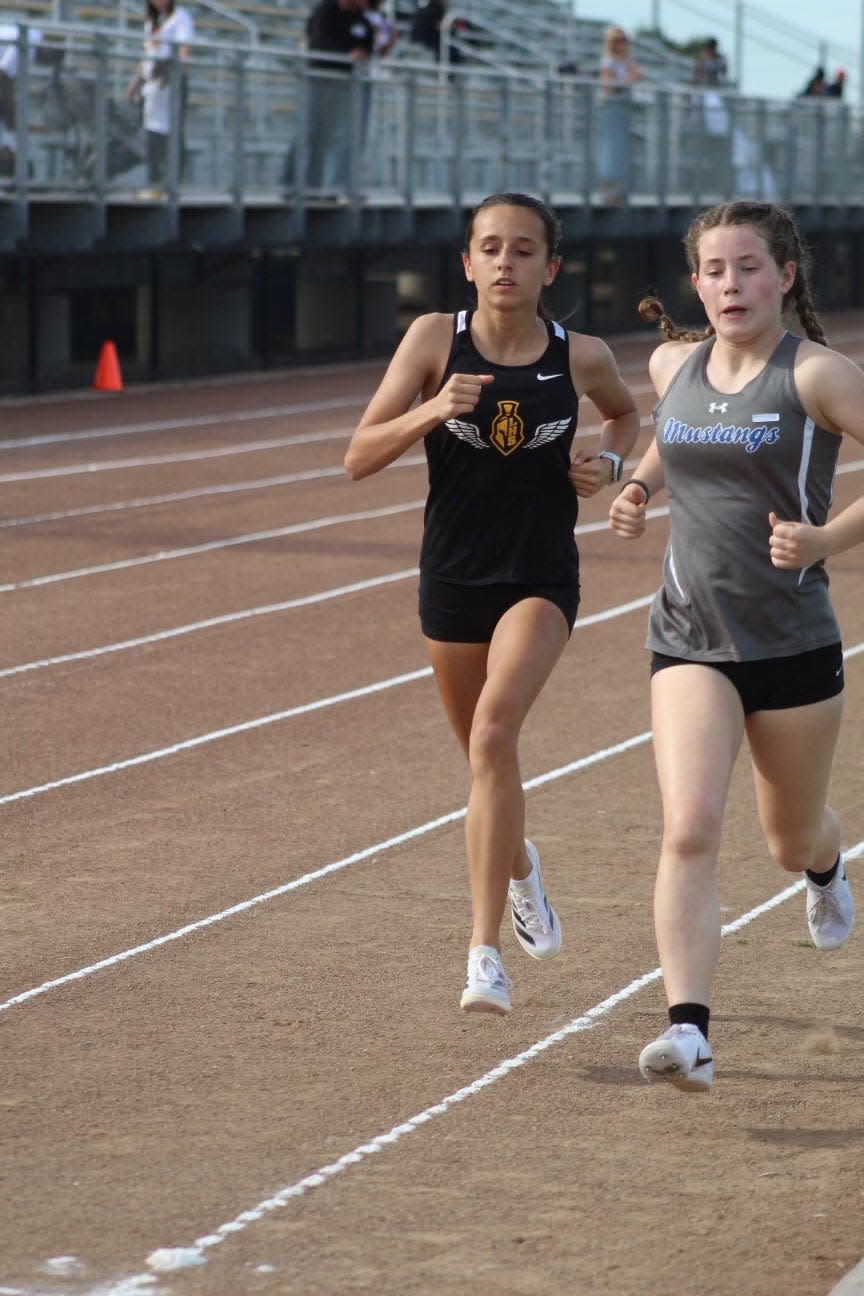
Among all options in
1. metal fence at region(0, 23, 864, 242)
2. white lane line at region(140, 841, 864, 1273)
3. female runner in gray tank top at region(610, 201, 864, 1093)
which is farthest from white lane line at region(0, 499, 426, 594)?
female runner in gray tank top at region(610, 201, 864, 1093)

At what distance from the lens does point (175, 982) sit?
626 cm

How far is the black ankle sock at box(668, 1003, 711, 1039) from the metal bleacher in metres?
17.5

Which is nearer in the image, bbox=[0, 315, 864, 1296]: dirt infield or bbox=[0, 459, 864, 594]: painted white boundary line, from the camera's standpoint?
bbox=[0, 315, 864, 1296]: dirt infield

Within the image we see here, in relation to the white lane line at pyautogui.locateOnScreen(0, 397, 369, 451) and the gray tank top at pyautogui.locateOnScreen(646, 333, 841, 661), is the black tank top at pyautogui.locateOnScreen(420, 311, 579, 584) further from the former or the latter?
the white lane line at pyautogui.locateOnScreen(0, 397, 369, 451)

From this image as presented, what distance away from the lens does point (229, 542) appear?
49.4ft

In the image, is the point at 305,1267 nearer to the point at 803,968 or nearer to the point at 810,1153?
the point at 810,1153

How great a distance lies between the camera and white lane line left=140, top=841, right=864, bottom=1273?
436 centimetres

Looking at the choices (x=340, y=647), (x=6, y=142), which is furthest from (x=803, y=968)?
(x=6, y=142)

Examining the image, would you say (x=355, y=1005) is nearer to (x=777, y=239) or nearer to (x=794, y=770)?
(x=794, y=770)

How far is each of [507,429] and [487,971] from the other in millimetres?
1405

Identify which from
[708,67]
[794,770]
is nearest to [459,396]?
[794,770]

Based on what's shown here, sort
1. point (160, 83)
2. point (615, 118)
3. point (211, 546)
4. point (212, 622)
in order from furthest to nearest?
1. point (615, 118)
2. point (160, 83)
3. point (211, 546)
4. point (212, 622)

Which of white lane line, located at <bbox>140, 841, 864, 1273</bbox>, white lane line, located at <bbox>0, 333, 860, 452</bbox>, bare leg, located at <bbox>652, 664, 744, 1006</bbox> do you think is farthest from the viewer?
white lane line, located at <bbox>0, 333, 860, 452</bbox>

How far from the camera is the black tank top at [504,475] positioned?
5.81m
